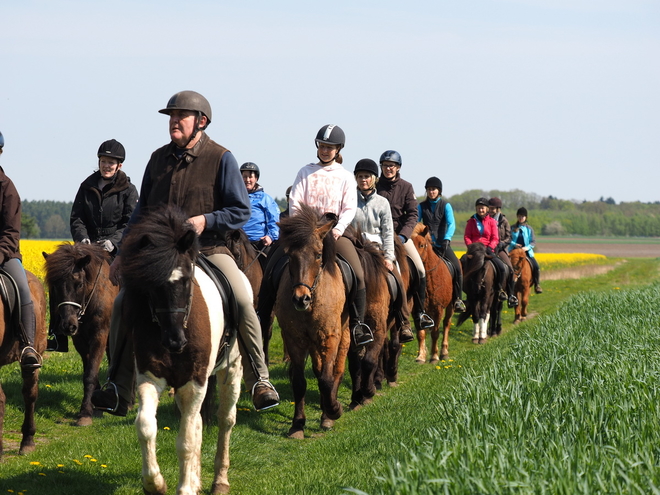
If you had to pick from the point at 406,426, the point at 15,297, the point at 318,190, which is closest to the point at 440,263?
the point at 318,190

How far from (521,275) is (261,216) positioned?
435 inches

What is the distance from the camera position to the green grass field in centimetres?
428

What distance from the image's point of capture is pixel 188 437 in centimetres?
547

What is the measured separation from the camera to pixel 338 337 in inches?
330

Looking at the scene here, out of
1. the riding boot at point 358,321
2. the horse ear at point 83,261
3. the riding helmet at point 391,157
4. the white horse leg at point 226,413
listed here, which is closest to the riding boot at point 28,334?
the horse ear at point 83,261

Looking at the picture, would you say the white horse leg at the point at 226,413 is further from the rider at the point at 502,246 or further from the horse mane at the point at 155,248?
the rider at the point at 502,246

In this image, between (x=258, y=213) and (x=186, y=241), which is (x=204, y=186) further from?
(x=258, y=213)

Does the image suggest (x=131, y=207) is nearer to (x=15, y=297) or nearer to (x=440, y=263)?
(x=15, y=297)

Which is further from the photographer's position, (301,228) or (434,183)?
(434,183)

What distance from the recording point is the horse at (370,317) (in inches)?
378

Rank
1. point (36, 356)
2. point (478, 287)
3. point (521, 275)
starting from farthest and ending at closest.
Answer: point (521, 275), point (478, 287), point (36, 356)

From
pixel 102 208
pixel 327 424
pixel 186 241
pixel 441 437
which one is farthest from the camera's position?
pixel 102 208

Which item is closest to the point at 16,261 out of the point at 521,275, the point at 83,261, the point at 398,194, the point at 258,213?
the point at 83,261

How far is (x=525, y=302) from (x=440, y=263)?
28.7 ft
